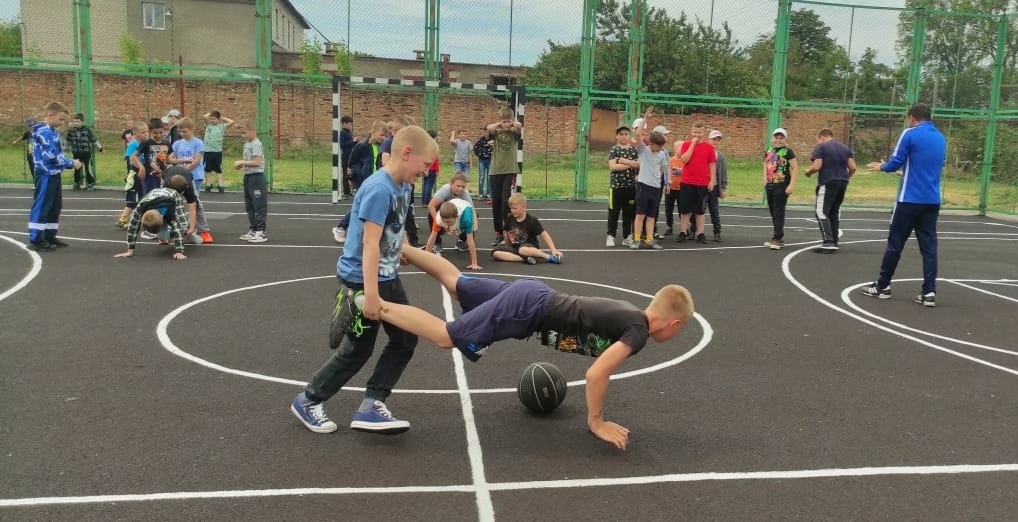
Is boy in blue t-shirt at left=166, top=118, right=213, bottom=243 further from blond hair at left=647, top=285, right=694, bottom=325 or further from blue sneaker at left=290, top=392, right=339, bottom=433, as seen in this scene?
blond hair at left=647, top=285, right=694, bottom=325

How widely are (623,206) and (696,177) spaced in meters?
1.50

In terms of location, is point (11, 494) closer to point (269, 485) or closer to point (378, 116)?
point (269, 485)

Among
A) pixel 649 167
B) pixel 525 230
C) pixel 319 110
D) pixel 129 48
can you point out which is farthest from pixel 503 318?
pixel 129 48

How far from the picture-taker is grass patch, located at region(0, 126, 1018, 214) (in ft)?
72.7

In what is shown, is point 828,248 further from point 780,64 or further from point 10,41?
point 10,41

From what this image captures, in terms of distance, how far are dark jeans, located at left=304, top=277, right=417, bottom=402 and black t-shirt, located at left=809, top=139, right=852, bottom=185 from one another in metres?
10.1

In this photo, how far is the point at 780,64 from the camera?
20500 millimetres

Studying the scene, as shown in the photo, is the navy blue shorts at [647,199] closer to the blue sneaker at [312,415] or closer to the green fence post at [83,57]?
the blue sneaker at [312,415]

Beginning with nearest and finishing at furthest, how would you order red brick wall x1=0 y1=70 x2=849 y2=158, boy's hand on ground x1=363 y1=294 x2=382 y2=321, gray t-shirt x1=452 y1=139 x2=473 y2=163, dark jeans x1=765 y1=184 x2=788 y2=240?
boy's hand on ground x1=363 y1=294 x2=382 y2=321 < dark jeans x1=765 y1=184 x2=788 y2=240 < gray t-shirt x1=452 y1=139 x2=473 y2=163 < red brick wall x1=0 y1=70 x2=849 y2=158

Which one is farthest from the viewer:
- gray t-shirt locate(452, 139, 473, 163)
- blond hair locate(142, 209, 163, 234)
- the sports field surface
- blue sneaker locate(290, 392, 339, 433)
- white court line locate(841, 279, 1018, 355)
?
gray t-shirt locate(452, 139, 473, 163)

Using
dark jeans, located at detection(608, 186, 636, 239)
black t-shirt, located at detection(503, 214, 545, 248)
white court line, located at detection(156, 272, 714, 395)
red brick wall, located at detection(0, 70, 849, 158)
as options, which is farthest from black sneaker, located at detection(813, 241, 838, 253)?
red brick wall, located at detection(0, 70, 849, 158)

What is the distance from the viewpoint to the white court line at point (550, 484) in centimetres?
408

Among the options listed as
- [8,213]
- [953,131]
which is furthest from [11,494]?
[953,131]

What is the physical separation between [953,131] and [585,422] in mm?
21001
